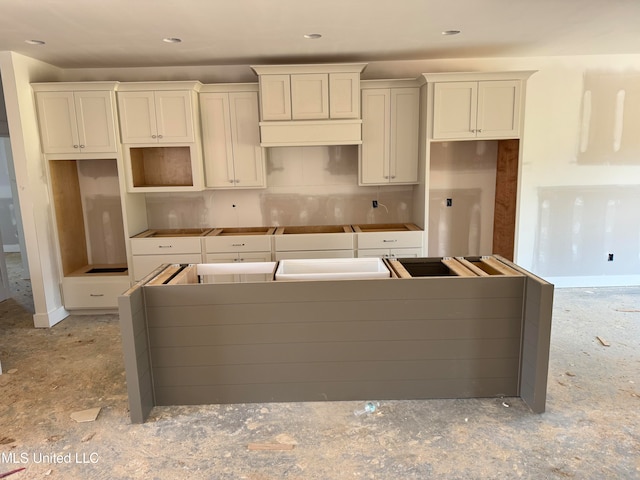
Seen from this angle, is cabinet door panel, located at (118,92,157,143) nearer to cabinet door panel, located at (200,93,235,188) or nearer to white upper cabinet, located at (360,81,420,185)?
cabinet door panel, located at (200,93,235,188)

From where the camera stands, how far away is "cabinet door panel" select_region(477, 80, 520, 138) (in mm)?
4195

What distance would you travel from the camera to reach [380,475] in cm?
214

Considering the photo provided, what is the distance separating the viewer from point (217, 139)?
4465 mm

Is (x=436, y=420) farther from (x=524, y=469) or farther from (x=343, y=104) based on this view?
(x=343, y=104)

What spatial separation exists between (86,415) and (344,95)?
11.3 feet

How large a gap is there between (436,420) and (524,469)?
539 millimetres

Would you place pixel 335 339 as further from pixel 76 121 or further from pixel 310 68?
pixel 76 121

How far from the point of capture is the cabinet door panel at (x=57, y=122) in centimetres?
412

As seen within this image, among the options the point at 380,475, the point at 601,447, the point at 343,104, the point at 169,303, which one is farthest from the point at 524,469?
the point at 343,104

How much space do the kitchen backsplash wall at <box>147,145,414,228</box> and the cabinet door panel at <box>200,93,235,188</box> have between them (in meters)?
0.37

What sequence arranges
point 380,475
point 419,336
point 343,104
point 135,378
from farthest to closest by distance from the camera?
point 343,104, point 419,336, point 135,378, point 380,475

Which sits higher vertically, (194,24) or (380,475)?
(194,24)

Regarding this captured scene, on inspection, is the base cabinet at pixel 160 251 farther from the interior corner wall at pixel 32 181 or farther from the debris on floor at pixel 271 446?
the debris on floor at pixel 271 446

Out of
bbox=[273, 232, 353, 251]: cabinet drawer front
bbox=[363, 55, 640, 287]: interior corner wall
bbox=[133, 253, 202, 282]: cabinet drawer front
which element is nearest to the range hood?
bbox=[363, 55, 640, 287]: interior corner wall
